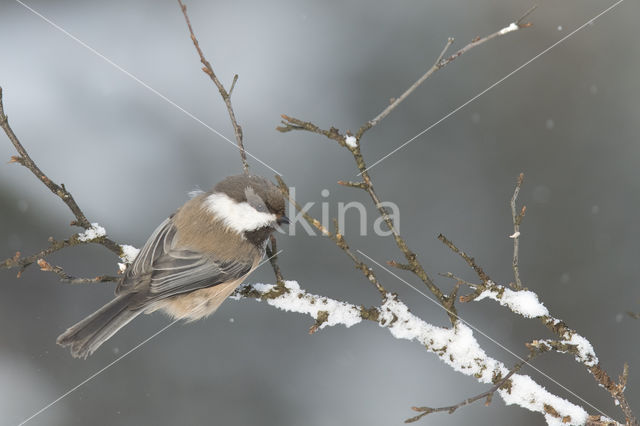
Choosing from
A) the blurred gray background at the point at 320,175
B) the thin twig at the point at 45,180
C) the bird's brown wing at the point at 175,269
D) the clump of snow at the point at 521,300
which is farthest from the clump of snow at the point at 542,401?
the blurred gray background at the point at 320,175

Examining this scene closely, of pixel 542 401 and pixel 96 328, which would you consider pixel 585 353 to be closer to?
pixel 542 401

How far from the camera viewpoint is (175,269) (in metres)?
3.29

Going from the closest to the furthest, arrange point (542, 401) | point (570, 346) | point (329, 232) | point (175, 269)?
1. point (329, 232)
2. point (570, 346)
3. point (542, 401)
4. point (175, 269)

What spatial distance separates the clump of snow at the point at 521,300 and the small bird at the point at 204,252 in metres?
1.30

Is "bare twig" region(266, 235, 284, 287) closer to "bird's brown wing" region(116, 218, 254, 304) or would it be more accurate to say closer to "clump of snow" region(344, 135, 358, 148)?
"bird's brown wing" region(116, 218, 254, 304)

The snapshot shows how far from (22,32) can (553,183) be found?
658 cm

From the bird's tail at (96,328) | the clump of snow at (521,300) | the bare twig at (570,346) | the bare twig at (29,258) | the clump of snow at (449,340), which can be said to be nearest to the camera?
the bare twig at (570,346)

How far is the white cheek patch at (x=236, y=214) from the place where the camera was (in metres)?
3.22

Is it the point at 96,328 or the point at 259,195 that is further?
the point at 259,195

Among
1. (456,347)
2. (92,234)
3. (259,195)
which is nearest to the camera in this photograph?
(456,347)

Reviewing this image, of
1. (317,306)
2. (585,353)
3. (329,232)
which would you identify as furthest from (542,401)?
(329,232)

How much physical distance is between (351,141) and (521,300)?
2.99 feet

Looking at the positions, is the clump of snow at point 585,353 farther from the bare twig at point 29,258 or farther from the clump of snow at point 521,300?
the bare twig at point 29,258

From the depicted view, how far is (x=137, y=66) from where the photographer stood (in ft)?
23.1
